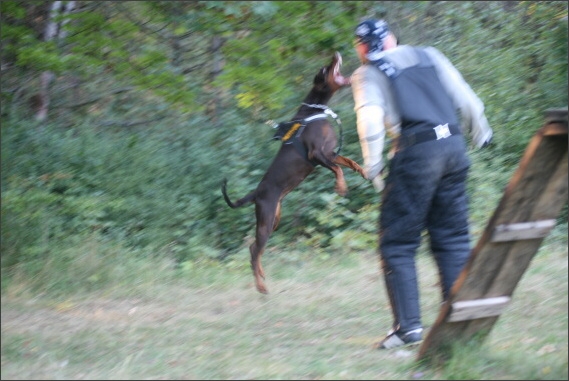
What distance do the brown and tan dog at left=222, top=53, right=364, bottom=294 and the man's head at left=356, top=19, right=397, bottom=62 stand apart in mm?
1886

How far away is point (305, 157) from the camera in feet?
24.3

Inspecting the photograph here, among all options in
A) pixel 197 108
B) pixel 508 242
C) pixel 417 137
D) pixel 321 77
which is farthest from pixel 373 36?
pixel 197 108

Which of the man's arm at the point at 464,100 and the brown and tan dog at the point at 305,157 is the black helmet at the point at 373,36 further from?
the brown and tan dog at the point at 305,157

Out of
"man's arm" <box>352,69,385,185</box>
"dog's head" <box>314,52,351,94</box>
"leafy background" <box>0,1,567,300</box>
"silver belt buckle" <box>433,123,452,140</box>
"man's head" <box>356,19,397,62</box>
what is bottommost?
"leafy background" <box>0,1,567,300</box>

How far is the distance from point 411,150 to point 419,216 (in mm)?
413

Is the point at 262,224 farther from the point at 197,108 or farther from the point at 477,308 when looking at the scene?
the point at 477,308

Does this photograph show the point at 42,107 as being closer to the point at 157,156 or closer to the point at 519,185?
the point at 157,156

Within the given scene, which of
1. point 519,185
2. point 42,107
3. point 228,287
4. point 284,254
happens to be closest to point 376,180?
point 519,185

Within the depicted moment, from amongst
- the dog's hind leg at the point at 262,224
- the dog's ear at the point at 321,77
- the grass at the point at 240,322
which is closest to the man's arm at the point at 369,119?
the grass at the point at 240,322

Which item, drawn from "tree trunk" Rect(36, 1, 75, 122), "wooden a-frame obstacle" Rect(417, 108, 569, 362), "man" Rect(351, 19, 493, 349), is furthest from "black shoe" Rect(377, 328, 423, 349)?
"tree trunk" Rect(36, 1, 75, 122)

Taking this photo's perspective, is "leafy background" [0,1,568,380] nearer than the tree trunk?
Yes

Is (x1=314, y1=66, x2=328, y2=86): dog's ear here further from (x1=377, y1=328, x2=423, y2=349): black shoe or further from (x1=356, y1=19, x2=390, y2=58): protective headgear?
(x1=377, y1=328, x2=423, y2=349): black shoe

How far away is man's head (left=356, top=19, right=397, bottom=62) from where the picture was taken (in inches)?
209

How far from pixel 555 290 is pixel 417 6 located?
5.10 metres
